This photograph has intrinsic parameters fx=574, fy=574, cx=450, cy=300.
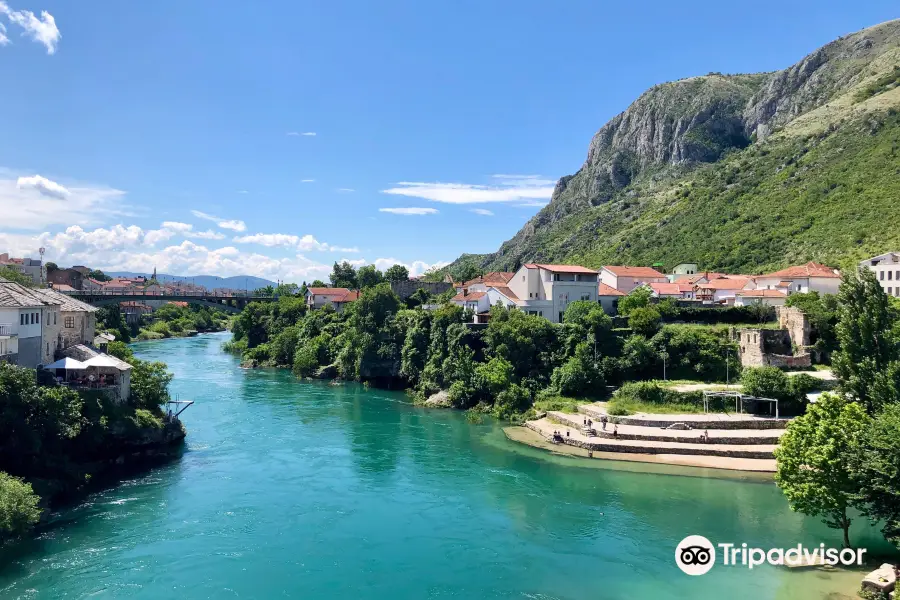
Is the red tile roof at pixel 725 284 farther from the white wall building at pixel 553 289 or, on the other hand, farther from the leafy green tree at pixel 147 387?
the leafy green tree at pixel 147 387

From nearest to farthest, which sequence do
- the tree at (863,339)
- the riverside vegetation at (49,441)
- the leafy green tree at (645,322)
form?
1. the riverside vegetation at (49,441)
2. the tree at (863,339)
3. the leafy green tree at (645,322)

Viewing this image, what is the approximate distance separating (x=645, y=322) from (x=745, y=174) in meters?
72.6

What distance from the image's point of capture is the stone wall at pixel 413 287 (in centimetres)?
7572

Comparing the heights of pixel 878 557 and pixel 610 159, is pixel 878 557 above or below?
below

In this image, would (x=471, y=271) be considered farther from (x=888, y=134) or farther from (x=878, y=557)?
(x=878, y=557)

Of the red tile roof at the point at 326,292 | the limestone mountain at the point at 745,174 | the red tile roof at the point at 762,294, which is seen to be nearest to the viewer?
the red tile roof at the point at 762,294

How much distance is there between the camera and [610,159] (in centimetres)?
15462

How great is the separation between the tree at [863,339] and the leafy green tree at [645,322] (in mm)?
14705

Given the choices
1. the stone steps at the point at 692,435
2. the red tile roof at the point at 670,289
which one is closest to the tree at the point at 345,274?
the red tile roof at the point at 670,289

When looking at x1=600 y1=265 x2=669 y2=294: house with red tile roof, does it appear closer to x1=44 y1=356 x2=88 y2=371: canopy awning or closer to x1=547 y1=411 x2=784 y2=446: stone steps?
x1=547 y1=411 x2=784 y2=446: stone steps

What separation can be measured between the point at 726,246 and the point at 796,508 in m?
69.1

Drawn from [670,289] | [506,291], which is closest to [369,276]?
[506,291]

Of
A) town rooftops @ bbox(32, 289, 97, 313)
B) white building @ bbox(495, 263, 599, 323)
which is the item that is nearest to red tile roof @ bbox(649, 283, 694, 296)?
white building @ bbox(495, 263, 599, 323)

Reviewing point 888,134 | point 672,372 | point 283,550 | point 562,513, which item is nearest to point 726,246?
point 888,134
